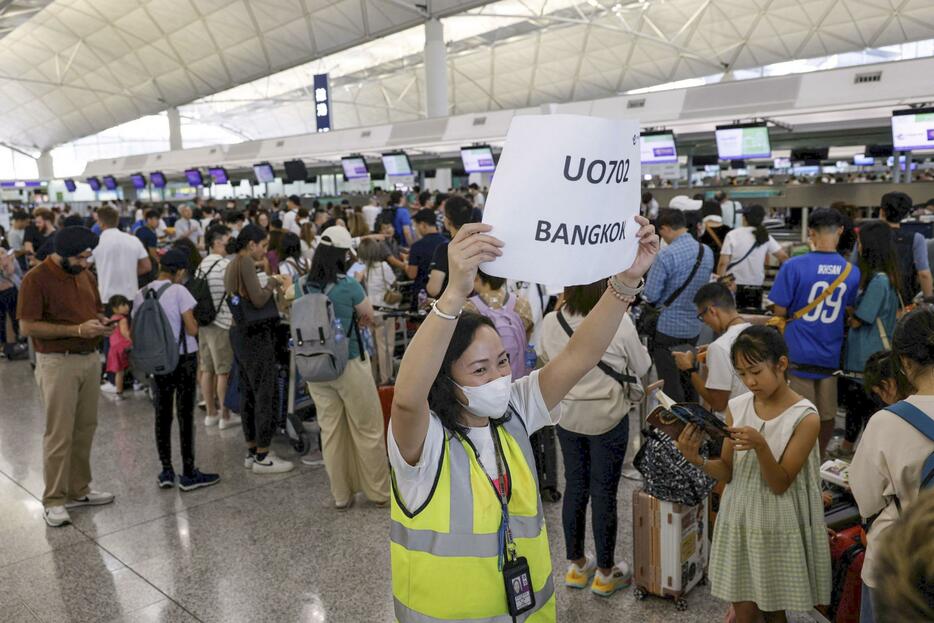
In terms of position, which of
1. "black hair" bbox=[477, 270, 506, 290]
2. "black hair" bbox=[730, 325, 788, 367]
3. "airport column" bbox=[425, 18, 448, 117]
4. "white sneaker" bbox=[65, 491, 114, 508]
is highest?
"airport column" bbox=[425, 18, 448, 117]

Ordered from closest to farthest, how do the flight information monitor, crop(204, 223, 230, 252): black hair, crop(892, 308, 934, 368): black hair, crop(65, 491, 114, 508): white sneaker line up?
crop(892, 308, 934, 368): black hair < crop(65, 491, 114, 508): white sneaker < crop(204, 223, 230, 252): black hair < the flight information monitor

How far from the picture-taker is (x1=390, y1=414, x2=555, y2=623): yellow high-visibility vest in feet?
5.87

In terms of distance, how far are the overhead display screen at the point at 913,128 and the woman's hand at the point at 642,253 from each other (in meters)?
10.0

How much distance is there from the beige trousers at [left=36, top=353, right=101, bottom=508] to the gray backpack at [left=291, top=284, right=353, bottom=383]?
138 cm

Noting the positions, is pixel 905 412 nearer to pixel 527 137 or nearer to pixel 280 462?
pixel 527 137

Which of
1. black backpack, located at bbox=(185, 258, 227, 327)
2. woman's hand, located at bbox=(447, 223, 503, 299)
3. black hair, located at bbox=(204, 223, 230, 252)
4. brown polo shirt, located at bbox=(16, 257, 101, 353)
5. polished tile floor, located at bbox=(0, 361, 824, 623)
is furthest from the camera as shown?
black hair, located at bbox=(204, 223, 230, 252)

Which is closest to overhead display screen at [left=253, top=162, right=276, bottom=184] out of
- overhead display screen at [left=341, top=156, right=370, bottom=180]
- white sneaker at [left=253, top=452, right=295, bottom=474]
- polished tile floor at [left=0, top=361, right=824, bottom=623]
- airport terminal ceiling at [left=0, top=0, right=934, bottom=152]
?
overhead display screen at [left=341, top=156, right=370, bottom=180]

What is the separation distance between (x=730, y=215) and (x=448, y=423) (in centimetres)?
846

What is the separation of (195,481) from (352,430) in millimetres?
1321

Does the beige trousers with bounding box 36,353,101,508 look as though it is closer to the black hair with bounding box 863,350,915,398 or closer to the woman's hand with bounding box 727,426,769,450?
the woman's hand with bounding box 727,426,769,450

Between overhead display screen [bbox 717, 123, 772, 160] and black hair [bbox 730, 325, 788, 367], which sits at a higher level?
overhead display screen [bbox 717, 123, 772, 160]

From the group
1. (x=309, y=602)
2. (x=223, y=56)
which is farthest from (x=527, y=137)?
(x=223, y=56)

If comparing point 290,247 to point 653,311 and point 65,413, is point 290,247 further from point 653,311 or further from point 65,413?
point 653,311

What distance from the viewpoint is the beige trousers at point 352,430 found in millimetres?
4941
